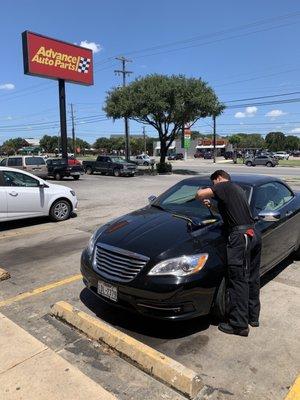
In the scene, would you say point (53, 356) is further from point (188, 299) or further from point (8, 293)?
point (8, 293)

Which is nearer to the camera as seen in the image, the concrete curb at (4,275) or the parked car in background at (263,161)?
the concrete curb at (4,275)

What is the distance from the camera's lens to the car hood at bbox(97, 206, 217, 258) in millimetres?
4102

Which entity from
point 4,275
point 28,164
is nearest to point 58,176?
point 28,164

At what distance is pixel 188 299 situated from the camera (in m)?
3.83

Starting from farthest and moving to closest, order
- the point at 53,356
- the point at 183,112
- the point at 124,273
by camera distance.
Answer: the point at 183,112 → the point at 124,273 → the point at 53,356

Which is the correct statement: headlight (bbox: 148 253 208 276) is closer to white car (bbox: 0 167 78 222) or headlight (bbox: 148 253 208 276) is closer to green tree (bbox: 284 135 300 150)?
white car (bbox: 0 167 78 222)

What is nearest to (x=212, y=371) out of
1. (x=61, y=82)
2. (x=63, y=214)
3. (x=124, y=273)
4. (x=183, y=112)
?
(x=124, y=273)

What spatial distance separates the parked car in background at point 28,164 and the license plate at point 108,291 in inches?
912

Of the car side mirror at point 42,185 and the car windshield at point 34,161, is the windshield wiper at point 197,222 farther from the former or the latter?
the car windshield at point 34,161

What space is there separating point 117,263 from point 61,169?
25494 millimetres

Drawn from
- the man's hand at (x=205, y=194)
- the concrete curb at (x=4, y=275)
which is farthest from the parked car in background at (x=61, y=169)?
the man's hand at (x=205, y=194)

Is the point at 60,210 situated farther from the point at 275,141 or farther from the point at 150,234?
the point at 275,141

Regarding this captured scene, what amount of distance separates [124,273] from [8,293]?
7.01 feet

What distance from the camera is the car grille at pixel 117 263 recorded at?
399 cm
